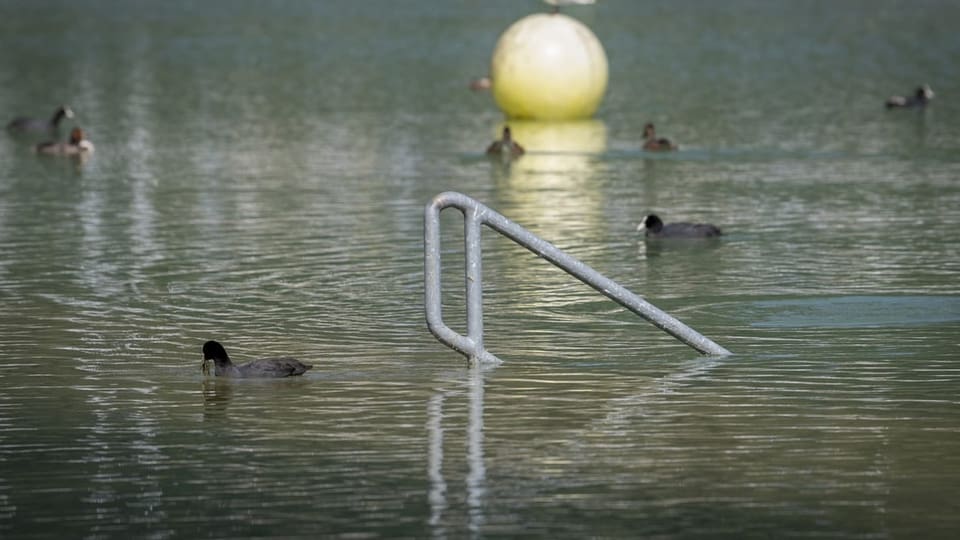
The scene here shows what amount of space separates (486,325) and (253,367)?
2.82m

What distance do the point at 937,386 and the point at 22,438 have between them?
19.2 feet

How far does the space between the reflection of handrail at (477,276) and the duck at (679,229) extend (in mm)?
7259

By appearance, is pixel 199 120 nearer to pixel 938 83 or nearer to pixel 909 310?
pixel 938 83

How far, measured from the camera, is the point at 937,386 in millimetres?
14945

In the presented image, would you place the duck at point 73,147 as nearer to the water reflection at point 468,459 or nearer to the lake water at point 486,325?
the lake water at point 486,325

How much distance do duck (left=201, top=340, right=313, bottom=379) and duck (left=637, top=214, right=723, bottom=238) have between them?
8465 millimetres

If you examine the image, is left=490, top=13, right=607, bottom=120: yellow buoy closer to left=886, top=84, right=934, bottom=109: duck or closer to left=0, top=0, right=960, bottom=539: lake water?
left=0, top=0, right=960, bottom=539: lake water

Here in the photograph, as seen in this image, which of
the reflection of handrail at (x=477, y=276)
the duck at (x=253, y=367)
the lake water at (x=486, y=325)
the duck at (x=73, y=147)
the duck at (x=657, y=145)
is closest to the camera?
the lake water at (x=486, y=325)

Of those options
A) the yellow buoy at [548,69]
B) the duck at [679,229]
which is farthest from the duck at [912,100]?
the duck at [679,229]

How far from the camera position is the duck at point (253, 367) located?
50.4ft

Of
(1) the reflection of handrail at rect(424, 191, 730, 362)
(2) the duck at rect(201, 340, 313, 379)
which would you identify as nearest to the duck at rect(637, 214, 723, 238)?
(1) the reflection of handrail at rect(424, 191, 730, 362)

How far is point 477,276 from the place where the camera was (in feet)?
52.5

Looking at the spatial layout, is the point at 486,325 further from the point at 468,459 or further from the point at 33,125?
the point at 33,125

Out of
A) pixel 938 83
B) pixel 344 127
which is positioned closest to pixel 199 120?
pixel 344 127
